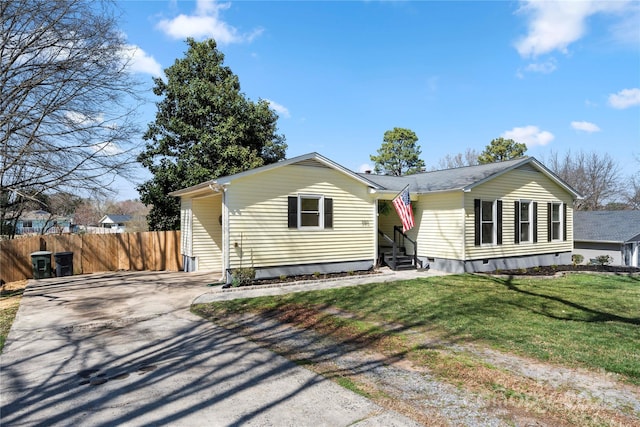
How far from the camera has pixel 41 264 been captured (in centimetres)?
1333

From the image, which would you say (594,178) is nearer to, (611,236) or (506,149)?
(506,149)

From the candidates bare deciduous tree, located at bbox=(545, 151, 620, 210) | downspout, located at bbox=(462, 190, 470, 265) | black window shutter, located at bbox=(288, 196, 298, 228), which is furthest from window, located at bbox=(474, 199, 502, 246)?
bare deciduous tree, located at bbox=(545, 151, 620, 210)

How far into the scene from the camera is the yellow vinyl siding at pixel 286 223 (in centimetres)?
1150

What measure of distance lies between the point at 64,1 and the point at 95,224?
2025 inches

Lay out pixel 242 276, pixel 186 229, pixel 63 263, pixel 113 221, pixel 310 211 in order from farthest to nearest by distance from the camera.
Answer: pixel 113 221 < pixel 186 229 < pixel 63 263 < pixel 310 211 < pixel 242 276

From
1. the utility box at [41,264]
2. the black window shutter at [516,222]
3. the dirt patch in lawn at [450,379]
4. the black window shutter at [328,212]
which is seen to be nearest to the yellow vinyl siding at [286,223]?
the black window shutter at [328,212]

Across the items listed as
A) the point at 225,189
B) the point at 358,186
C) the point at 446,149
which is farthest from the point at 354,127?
the point at 446,149

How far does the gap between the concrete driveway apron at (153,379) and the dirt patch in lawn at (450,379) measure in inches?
15.0

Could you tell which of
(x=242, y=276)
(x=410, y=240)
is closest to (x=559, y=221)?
(x=410, y=240)

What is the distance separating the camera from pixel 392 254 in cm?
1479

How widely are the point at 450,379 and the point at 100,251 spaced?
14.8m

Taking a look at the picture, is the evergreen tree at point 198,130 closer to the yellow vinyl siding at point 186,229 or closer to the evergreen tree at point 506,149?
the yellow vinyl siding at point 186,229

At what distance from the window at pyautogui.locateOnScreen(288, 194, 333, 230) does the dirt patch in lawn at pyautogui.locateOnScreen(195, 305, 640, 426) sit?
236 inches

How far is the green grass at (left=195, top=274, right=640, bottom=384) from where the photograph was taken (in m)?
5.54
